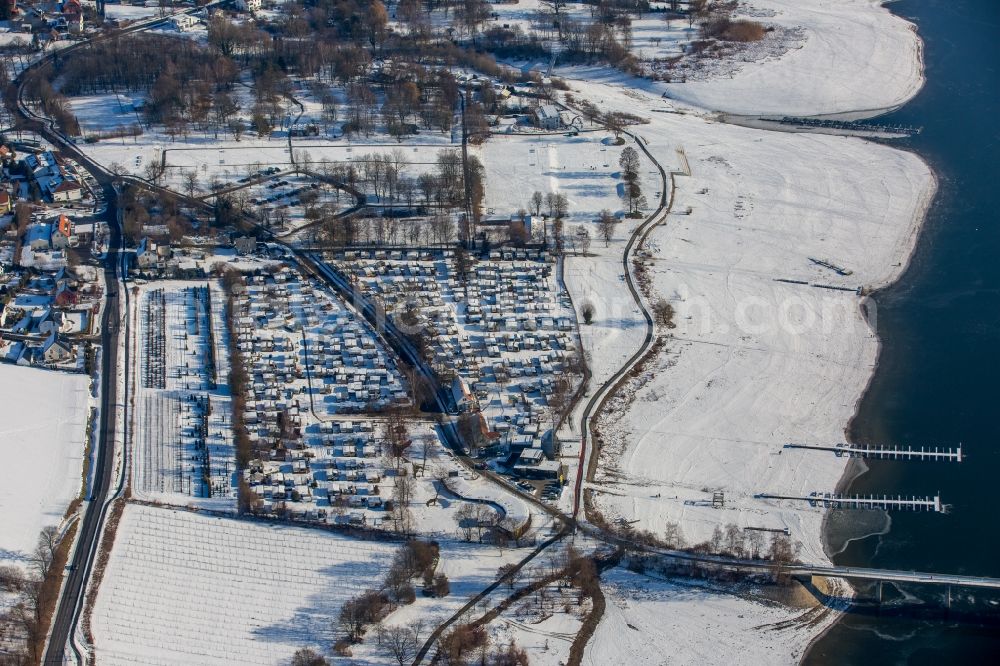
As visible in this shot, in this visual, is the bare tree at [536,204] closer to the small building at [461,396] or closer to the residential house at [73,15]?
the small building at [461,396]

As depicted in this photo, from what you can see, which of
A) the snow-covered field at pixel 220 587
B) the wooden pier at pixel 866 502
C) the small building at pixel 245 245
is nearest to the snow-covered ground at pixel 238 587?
the snow-covered field at pixel 220 587

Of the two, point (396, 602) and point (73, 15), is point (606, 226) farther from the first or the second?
point (73, 15)

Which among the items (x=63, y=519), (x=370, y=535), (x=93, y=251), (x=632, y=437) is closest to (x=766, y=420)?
(x=632, y=437)

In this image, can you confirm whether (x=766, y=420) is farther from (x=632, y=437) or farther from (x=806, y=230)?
(x=806, y=230)

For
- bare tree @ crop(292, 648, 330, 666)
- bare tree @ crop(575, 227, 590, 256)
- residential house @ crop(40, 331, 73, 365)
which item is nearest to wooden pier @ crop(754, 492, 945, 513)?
bare tree @ crop(292, 648, 330, 666)

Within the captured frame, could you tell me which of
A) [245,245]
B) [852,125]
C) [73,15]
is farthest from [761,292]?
Result: [73,15]

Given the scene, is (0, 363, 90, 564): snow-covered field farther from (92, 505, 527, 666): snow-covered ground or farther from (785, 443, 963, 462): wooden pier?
(785, 443, 963, 462): wooden pier
